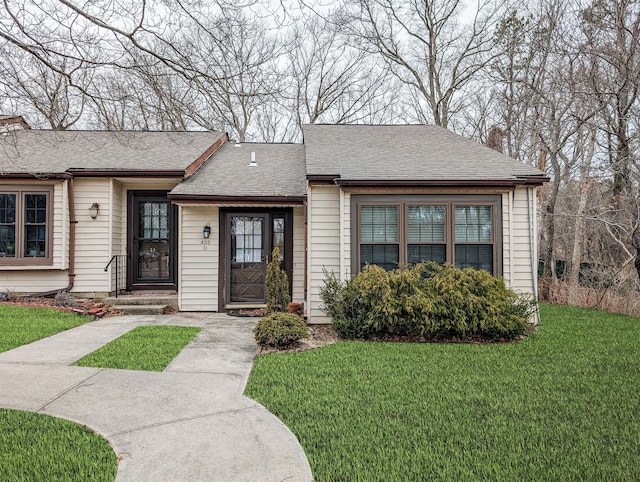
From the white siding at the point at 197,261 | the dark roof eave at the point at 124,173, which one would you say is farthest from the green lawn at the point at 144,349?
the dark roof eave at the point at 124,173

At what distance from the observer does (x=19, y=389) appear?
3648mm

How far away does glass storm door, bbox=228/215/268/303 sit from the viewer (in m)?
8.29

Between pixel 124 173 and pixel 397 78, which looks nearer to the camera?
pixel 124 173

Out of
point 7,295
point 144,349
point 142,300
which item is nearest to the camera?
point 144,349

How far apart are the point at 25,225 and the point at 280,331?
6328 millimetres

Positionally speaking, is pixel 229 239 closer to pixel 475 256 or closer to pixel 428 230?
pixel 428 230

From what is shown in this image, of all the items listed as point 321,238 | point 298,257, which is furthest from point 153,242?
point 321,238

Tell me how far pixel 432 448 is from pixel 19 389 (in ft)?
12.0

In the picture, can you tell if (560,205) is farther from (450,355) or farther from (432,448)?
(432,448)

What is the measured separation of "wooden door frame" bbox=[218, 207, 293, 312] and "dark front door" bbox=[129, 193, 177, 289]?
162 cm

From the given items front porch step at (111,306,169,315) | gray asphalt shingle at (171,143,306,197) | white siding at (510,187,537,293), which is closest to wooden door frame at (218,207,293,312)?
gray asphalt shingle at (171,143,306,197)

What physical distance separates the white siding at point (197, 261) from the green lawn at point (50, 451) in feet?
16.5

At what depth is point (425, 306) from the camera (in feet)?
18.9

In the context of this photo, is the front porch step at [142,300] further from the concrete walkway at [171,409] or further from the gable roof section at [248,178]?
the concrete walkway at [171,409]
